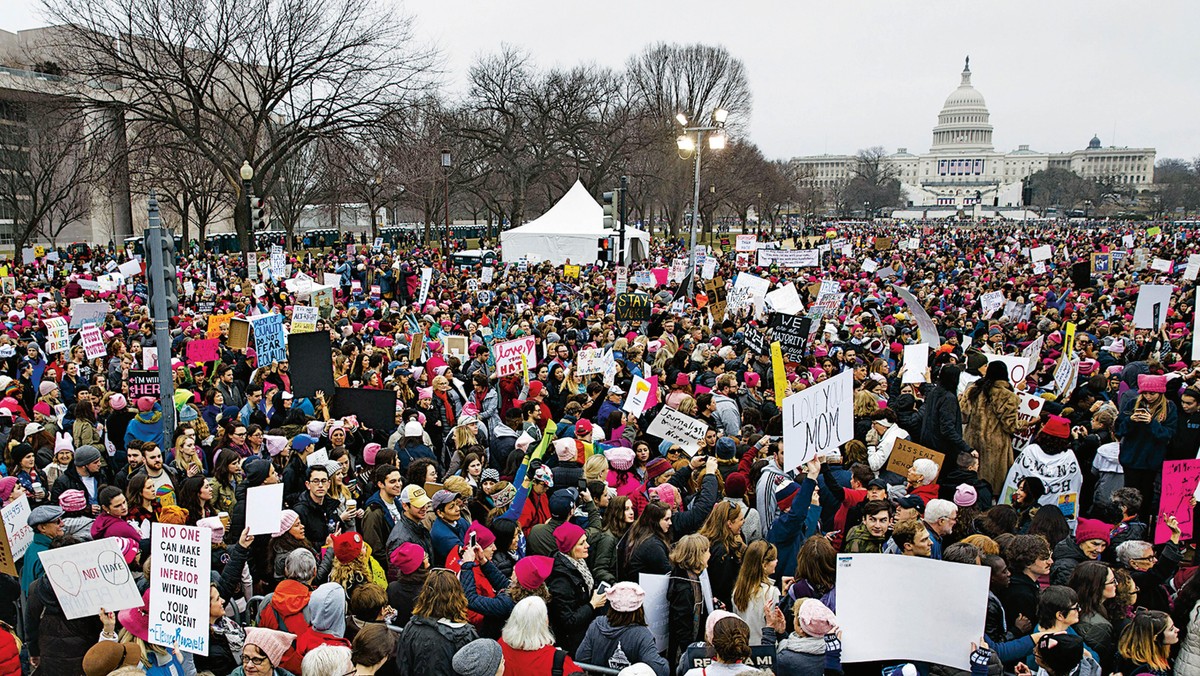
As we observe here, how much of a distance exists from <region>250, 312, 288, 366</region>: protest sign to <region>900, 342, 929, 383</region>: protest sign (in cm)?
794

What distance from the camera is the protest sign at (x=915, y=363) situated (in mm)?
10984

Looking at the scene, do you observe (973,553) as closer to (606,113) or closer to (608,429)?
(608,429)

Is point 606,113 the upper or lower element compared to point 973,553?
upper

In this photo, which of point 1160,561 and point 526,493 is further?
A: point 526,493

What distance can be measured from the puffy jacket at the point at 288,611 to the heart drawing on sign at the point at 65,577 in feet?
3.12

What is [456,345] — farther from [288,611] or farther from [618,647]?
[618,647]

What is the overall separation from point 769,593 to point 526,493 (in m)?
2.07

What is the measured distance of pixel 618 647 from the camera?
445 cm

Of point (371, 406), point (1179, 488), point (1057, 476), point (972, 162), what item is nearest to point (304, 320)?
point (371, 406)

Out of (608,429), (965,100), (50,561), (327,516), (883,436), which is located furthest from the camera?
(965,100)

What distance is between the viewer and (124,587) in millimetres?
4609

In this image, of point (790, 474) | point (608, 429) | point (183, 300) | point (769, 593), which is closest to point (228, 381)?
point (608, 429)

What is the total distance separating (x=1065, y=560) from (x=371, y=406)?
6230mm

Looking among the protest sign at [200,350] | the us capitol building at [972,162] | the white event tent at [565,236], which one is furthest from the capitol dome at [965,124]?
the protest sign at [200,350]
